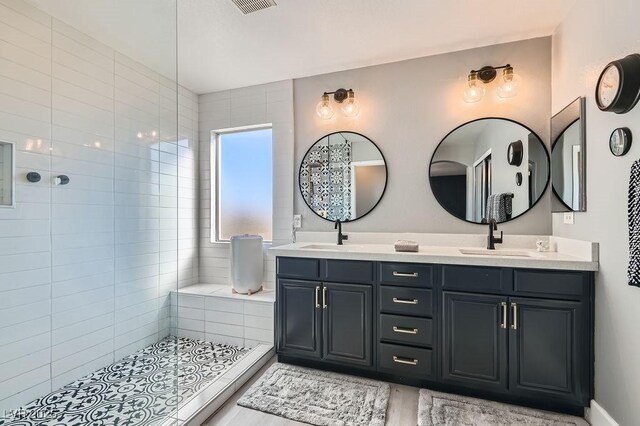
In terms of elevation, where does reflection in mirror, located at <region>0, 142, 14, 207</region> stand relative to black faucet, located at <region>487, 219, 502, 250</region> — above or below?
above

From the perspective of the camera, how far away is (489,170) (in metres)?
2.37

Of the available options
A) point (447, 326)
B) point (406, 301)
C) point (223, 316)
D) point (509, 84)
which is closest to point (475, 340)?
point (447, 326)

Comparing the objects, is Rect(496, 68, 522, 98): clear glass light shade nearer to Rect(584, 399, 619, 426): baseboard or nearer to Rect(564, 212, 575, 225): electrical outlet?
Rect(564, 212, 575, 225): electrical outlet

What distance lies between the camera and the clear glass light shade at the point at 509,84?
2273mm

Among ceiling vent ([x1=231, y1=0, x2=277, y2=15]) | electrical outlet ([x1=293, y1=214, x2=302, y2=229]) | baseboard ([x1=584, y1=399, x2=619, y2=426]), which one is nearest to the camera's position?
baseboard ([x1=584, y1=399, x2=619, y2=426])

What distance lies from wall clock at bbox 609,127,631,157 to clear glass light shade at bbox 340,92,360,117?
1774 millimetres

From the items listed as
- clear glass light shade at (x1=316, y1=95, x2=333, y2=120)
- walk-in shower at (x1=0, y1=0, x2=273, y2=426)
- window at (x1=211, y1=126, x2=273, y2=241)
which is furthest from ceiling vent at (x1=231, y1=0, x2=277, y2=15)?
window at (x1=211, y1=126, x2=273, y2=241)

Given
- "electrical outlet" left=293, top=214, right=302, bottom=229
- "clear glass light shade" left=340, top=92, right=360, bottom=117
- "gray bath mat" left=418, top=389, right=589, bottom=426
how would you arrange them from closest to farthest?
"gray bath mat" left=418, top=389, right=589, bottom=426
"clear glass light shade" left=340, top=92, right=360, bottom=117
"electrical outlet" left=293, top=214, right=302, bottom=229

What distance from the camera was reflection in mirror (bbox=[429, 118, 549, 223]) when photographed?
7.50 ft

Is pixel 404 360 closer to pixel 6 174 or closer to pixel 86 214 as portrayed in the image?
pixel 86 214

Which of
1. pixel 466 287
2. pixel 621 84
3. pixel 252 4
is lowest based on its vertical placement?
pixel 466 287

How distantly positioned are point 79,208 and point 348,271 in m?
2.02

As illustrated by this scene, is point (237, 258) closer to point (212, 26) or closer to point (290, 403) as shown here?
point (290, 403)

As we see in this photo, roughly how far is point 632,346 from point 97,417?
2.86 metres
